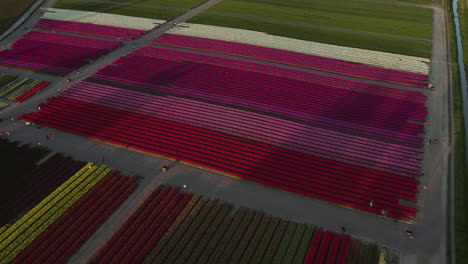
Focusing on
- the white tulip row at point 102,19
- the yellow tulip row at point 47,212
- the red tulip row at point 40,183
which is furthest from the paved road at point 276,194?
the white tulip row at point 102,19

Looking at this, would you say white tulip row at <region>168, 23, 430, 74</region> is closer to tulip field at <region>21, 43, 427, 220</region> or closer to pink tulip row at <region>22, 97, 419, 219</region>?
tulip field at <region>21, 43, 427, 220</region>

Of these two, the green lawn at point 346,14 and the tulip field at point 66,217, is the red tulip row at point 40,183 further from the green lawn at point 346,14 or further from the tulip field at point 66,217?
the green lawn at point 346,14

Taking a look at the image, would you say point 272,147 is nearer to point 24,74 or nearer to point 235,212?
point 235,212

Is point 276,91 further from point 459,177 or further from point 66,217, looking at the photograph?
point 66,217

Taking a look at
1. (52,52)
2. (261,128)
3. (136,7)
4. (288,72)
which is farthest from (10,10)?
(261,128)

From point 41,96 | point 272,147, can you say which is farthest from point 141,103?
point 272,147
